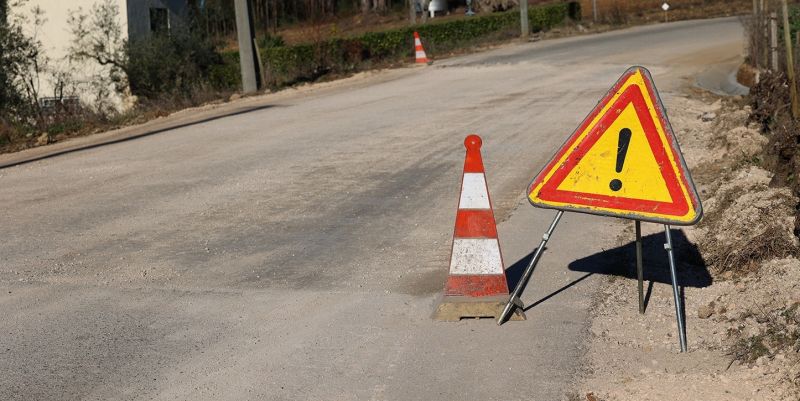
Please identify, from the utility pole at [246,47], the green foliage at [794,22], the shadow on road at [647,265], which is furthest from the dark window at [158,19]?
the shadow on road at [647,265]

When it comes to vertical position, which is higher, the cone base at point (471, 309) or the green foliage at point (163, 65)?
the green foliage at point (163, 65)

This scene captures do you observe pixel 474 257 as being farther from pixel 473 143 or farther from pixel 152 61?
pixel 152 61

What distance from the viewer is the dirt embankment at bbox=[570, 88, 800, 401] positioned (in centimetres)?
504

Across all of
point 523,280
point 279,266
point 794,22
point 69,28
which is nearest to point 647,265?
point 523,280

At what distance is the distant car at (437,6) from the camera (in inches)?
2156

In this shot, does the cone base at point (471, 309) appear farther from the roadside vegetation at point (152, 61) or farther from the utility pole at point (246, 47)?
the utility pole at point (246, 47)

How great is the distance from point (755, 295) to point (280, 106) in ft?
48.5

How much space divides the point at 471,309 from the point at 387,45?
27341mm

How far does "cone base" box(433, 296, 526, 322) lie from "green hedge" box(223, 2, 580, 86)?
1938 centimetres

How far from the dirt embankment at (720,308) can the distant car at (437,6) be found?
1798 inches

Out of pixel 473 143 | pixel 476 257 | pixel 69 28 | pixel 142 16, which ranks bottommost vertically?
pixel 476 257

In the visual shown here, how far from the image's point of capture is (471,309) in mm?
6324

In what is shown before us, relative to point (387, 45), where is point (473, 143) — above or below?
below

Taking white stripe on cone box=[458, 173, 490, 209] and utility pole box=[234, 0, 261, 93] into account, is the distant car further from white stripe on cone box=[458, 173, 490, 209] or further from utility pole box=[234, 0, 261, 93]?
white stripe on cone box=[458, 173, 490, 209]
